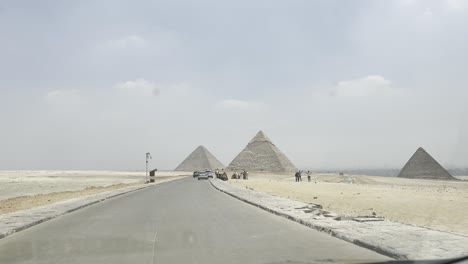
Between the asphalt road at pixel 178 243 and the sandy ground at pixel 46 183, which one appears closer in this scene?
the asphalt road at pixel 178 243

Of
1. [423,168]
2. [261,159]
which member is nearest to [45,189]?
[423,168]

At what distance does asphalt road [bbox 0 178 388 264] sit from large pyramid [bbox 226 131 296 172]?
160 meters

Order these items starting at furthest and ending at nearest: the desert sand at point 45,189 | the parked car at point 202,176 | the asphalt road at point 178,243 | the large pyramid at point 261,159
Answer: the large pyramid at point 261,159 → the parked car at point 202,176 → the desert sand at point 45,189 → the asphalt road at point 178,243

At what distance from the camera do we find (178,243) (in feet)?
33.9

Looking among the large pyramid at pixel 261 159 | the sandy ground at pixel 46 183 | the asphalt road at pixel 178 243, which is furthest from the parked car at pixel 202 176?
the large pyramid at pixel 261 159

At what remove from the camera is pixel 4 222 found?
617 inches

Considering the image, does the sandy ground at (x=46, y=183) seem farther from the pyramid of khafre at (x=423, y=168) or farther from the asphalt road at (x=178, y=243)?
the pyramid of khafre at (x=423, y=168)

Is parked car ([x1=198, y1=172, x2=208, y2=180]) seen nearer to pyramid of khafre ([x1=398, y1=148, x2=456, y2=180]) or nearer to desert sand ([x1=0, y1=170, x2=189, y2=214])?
desert sand ([x1=0, y1=170, x2=189, y2=214])

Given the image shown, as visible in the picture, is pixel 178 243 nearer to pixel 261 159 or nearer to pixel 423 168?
pixel 423 168

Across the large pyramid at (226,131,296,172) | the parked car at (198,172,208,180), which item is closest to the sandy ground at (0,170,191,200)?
the parked car at (198,172,208,180)

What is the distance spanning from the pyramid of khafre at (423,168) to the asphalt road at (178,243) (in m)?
112

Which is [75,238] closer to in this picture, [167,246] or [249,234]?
[167,246]

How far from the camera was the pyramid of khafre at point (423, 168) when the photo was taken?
384 feet

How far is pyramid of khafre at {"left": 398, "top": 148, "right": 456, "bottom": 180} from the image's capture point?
11719 centimetres
